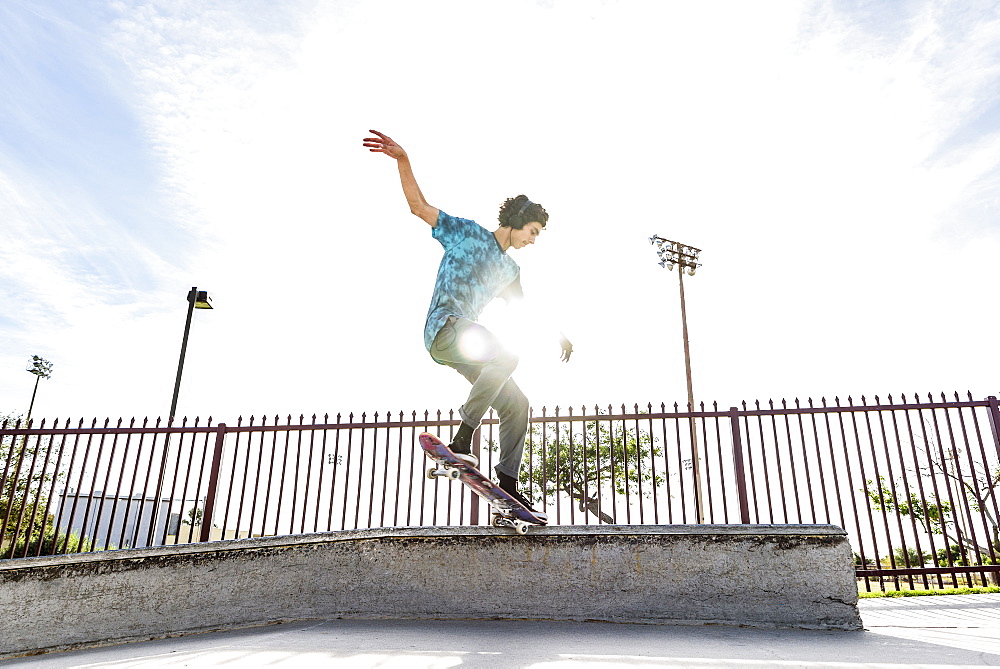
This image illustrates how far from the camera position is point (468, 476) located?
3.85 metres

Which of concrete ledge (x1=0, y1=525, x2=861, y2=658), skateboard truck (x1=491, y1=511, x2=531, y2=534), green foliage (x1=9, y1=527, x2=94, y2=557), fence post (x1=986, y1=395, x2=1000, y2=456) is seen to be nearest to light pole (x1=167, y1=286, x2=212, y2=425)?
green foliage (x1=9, y1=527, x2=94, y2=557)

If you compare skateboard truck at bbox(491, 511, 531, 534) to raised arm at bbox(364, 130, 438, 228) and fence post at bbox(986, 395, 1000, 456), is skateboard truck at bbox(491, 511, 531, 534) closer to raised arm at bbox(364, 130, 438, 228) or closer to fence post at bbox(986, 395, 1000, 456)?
raised arm at bbox(364, 130, 438, 228)

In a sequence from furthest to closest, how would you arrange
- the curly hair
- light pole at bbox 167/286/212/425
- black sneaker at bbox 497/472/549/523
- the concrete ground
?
light pole at bbox 167/286/212/425 → the curly hair → black sneaker at bbox 497/472/549/523 → the concrete ground

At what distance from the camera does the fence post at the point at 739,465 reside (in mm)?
6203

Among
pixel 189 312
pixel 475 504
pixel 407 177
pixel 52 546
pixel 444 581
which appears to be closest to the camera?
pixel 407 177

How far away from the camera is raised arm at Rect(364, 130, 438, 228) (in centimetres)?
392

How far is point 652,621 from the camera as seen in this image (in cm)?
399

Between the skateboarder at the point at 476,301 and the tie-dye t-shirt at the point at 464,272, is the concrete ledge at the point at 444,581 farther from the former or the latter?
the tie-dye t-shirt at the point at 464,272

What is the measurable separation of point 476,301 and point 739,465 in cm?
393

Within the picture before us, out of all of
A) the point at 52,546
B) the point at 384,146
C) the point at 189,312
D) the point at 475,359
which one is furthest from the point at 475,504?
the point at 189,312

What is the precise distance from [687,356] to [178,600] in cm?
1787

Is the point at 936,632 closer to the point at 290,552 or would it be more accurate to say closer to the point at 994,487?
the point at 994,487

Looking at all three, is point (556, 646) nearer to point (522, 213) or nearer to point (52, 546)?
point (522, 213)

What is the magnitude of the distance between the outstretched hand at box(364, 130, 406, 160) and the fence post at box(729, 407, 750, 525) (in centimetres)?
472
